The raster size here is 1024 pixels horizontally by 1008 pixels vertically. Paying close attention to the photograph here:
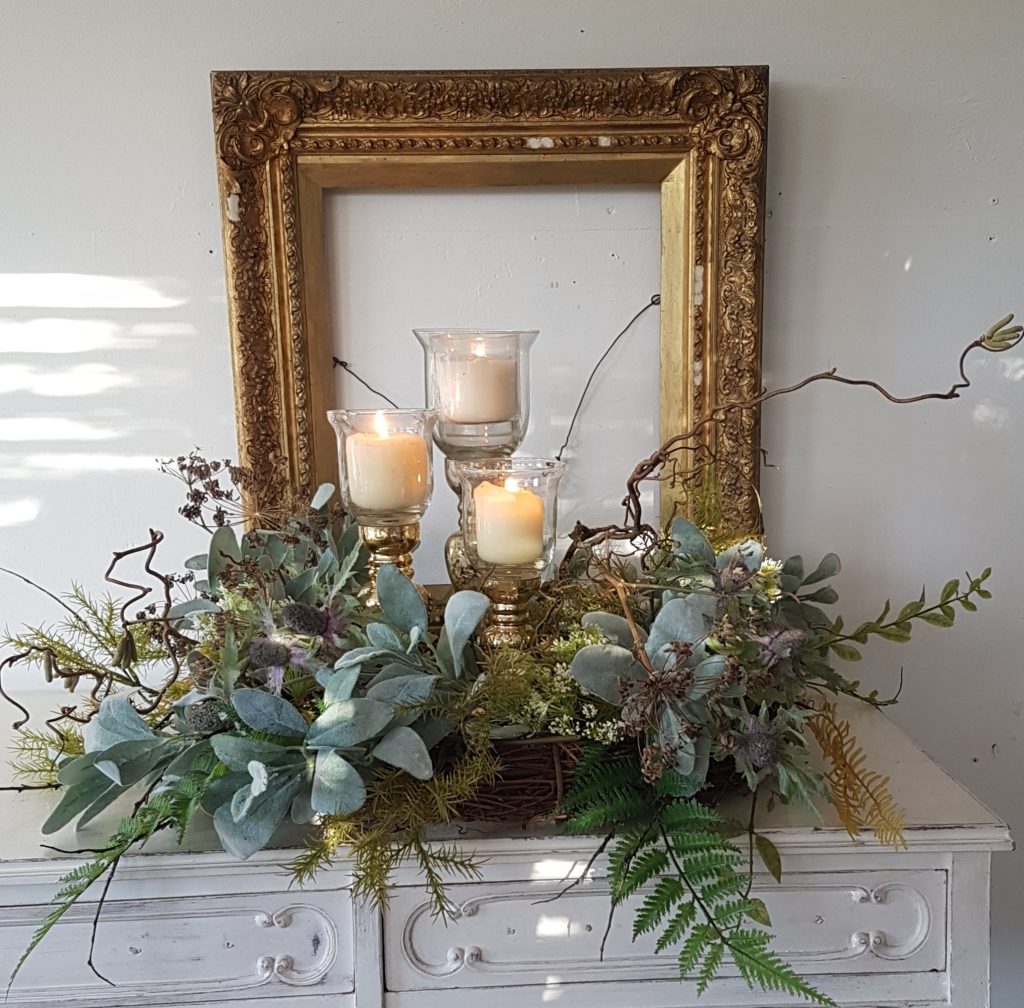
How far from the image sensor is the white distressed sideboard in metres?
0.69

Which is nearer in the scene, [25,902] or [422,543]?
[25,902]

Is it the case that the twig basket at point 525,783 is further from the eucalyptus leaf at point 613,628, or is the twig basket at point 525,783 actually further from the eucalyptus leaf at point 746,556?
the eucalyptus leaf at point 746,556

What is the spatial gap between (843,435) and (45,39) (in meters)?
0.99

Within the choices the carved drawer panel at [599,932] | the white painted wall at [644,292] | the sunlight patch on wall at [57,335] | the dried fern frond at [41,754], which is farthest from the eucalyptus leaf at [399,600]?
the sunlight patch on wall at [57,335]

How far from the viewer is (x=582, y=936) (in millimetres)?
705

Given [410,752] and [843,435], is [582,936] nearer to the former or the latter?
[410,752]

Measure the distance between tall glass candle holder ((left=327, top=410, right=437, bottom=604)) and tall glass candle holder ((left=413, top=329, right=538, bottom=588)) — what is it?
0.08 ft

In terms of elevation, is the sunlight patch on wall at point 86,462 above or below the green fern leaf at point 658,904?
above

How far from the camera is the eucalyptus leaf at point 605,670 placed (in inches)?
25.0

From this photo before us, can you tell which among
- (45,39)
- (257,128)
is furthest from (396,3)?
(45,39)

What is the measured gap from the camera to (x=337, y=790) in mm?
603

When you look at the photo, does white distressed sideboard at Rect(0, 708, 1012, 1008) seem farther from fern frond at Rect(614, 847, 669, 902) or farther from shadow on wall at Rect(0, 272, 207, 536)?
shadow on wall at Rect(0, 272, 207, 536)

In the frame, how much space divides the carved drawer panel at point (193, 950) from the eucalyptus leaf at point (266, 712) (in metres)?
0.16

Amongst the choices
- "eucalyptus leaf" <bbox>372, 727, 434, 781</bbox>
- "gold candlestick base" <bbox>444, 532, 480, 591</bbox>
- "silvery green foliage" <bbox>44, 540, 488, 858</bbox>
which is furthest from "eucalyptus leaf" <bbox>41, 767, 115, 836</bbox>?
"gold candlestick base" <bbox>444, 532, 480, 591</bbox>
